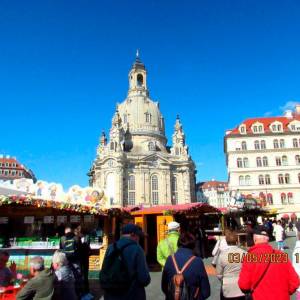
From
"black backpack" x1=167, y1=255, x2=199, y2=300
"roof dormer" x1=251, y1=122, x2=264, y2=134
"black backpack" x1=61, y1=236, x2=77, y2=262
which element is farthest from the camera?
"roof dormer" x1=251, y1=122, x2=264, y2=134

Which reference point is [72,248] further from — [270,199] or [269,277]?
[270,199]

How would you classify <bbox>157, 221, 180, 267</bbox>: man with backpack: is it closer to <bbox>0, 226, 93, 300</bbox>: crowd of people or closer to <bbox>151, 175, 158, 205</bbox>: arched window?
<bbox>0, 226, 93, 300</bbox>: crowd of people

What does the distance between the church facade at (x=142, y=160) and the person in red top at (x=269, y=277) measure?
54.7 meters

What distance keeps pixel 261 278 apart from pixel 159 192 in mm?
61668

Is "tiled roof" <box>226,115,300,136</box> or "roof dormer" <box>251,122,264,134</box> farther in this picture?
"tiled roof" <box>226,115,300,136</box>

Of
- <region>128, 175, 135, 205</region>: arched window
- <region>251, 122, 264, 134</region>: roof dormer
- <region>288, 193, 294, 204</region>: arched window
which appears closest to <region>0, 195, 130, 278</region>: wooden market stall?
<region>288, 193, 294, 204</region>: arched window

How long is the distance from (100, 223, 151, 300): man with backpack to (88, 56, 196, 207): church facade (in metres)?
54.4

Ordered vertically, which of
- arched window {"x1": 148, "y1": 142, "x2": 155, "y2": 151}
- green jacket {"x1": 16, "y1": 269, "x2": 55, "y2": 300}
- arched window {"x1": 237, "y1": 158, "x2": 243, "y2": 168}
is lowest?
green jacket {"x1": 16, "y1": 269, "x2": 55, "y2": 300}

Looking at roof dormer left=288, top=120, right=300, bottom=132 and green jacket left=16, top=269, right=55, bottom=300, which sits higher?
roof dormer left=288, top=120, right=300, bottom=132

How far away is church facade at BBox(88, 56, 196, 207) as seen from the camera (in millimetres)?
64500

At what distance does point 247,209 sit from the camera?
94.7ft

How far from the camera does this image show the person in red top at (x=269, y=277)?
14.9 feet

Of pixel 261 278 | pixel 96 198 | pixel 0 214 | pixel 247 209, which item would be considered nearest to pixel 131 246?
pixel 261 278

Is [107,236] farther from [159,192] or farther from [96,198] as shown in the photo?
[159,192]
